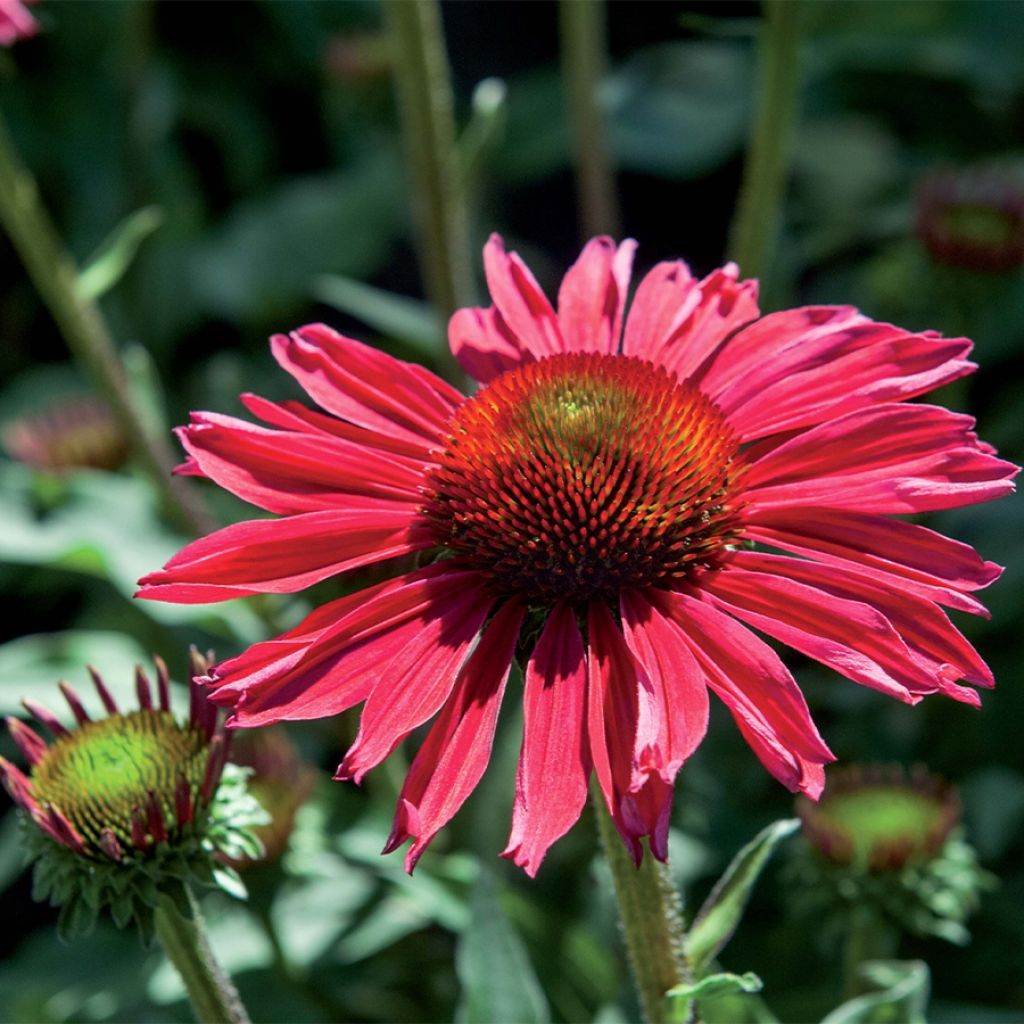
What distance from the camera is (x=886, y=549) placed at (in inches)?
30.8

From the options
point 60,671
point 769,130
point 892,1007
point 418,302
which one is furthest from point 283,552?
point 418,302

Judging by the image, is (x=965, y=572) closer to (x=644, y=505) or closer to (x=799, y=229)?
(x=644, y=505)

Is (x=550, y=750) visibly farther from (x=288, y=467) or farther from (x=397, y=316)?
(x=397, y=316)

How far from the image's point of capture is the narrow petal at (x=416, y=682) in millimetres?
708

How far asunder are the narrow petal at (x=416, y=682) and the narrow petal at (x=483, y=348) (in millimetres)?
223

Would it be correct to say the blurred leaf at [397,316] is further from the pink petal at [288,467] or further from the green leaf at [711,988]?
the green leaf at [711,988]

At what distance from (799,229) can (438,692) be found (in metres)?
2.15

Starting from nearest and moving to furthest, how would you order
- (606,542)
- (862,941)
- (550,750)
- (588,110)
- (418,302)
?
(550,750) < (606,542) < (862,941) < (588,110) < (418,302)

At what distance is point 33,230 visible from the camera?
1.52 m

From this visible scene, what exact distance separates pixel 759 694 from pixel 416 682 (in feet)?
0.58

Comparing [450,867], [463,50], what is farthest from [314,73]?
[450,867]

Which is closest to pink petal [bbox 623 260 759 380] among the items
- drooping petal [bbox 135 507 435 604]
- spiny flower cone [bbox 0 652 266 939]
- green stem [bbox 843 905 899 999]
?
drooping petal [bbox 135 507 435 604]

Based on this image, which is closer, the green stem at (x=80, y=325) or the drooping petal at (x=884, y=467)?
the drooping petal at (x=884, y=467)

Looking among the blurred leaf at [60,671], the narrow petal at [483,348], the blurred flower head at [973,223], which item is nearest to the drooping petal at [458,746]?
the narrow petal at [483,348]
